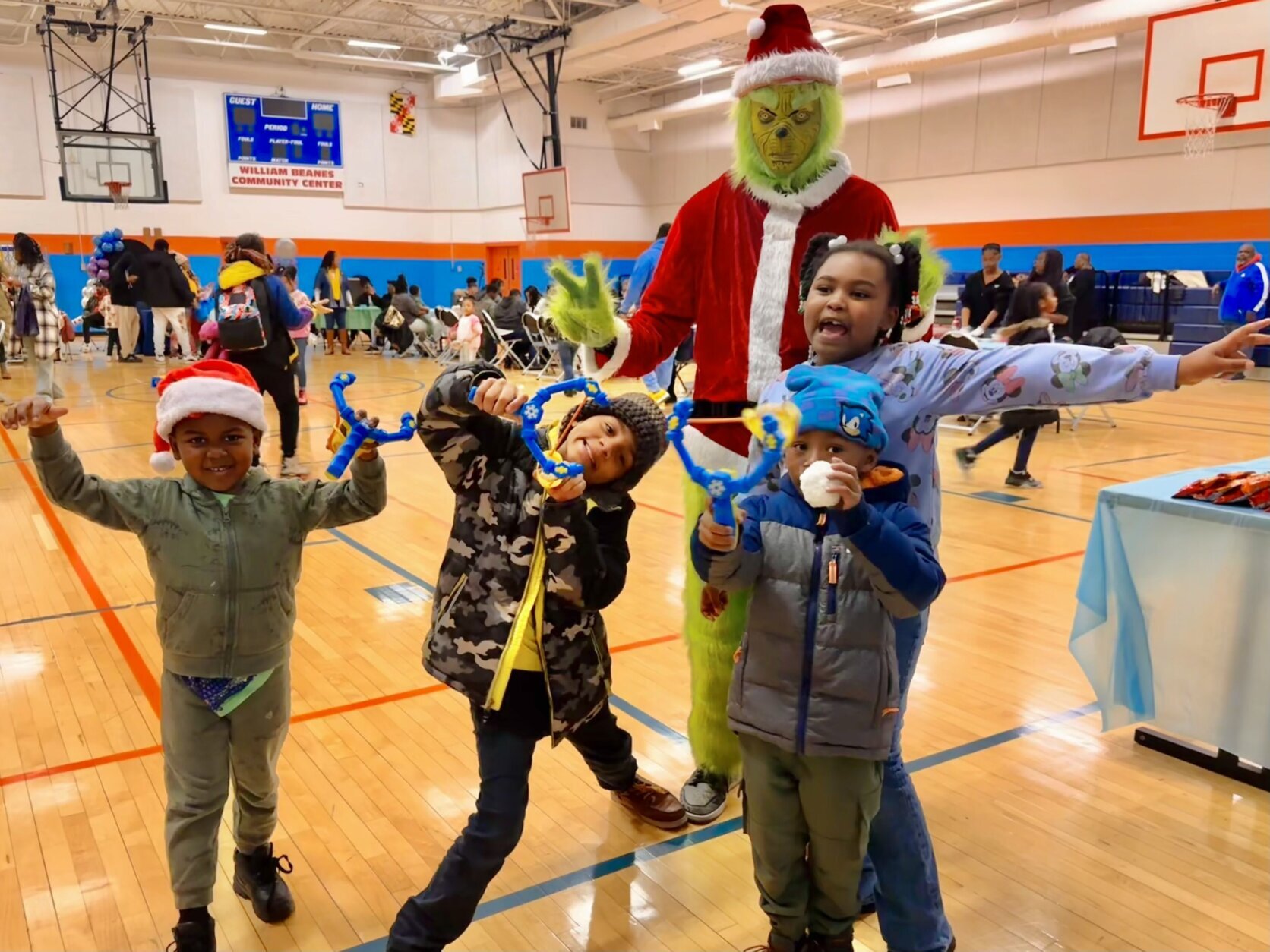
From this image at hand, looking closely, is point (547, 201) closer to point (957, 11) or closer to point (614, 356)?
point (957, 11)

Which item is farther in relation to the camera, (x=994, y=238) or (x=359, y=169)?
(x=359, y=169)

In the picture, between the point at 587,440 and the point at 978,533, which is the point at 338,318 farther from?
the point at 587,440

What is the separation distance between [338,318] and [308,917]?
53.7ft

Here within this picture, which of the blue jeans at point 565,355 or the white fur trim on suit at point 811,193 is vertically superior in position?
the white fur trim on suit at point 811,193

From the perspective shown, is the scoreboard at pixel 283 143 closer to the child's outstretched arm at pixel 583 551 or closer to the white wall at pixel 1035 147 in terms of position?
the white wall at pixel 1035 147

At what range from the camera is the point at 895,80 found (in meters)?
16.3

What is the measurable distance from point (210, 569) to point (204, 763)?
0.38 metres


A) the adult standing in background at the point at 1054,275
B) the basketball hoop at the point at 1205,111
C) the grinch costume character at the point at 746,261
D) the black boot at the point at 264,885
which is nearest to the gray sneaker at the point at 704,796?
the grinch costume character at the point at 746,261

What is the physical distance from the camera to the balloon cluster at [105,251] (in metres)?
13.0

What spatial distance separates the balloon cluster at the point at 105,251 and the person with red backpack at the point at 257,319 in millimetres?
8350

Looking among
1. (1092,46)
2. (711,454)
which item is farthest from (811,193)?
(1092,46)

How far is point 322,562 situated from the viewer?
495 centimetres

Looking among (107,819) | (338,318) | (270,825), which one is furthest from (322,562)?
(338,318)

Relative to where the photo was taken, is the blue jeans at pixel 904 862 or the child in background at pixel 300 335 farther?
the child in background at pixel 300 335
